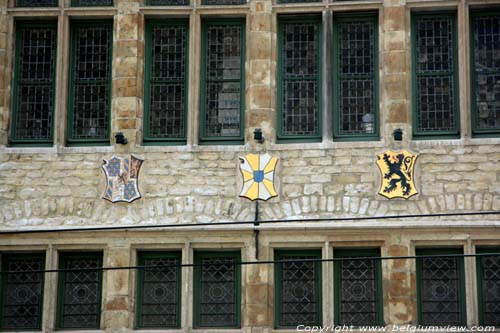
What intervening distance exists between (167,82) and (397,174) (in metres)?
3.66

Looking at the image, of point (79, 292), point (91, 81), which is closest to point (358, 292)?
point (79, 292)

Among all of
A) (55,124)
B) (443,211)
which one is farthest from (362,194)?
(55,124)

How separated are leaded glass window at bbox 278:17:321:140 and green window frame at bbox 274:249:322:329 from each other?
68.2 inches

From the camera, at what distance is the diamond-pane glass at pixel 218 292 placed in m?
18.0

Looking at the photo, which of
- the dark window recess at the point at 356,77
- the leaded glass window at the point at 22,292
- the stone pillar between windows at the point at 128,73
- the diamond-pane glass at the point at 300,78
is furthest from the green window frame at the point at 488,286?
the leaded glass window at the point at 22,292

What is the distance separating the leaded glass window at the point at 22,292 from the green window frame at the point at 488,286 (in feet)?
20.2

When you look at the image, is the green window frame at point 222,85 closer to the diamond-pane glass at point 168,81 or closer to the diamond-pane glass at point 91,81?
the diamond-pane glass at point 168,81

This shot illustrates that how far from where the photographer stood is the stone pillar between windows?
18.5 metres

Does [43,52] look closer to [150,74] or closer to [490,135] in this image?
[150,74]

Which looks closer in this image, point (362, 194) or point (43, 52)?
point (362, 194)

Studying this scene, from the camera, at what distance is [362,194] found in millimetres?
17922

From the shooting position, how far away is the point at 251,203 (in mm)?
Answer: 18047

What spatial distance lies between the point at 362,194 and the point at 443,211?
114cm

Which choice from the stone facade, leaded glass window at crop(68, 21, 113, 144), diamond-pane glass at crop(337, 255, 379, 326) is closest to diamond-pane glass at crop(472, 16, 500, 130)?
the stone facade
